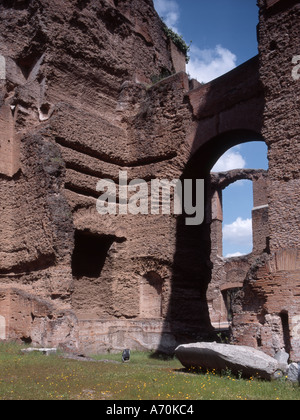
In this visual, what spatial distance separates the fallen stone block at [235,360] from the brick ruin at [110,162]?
2.29 m

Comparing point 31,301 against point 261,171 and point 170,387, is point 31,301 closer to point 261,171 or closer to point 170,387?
point 170,387

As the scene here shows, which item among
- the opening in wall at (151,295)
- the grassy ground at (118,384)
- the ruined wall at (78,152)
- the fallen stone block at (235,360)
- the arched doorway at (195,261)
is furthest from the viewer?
the opening in wall at (151,295)

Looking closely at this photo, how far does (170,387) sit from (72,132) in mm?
8252

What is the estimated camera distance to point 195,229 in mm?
13758

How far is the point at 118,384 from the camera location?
21.7 ft

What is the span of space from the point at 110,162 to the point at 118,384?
8257 mm

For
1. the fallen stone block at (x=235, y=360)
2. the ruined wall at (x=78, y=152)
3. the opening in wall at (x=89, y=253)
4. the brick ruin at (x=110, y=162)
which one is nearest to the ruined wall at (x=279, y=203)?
the brick ruin at (x=110, y=162)

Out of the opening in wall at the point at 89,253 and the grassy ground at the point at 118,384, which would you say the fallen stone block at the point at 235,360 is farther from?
the opening in wall at the point at 89,253

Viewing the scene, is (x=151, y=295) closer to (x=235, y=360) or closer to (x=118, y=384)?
(x=235, y=360)

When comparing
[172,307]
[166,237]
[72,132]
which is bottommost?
[172,307]

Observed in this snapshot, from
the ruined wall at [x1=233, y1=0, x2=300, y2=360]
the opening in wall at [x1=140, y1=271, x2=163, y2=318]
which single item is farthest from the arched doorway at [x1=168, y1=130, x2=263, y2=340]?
the ruined wall at [x1=233, y1=0, x2=300, y2=360]

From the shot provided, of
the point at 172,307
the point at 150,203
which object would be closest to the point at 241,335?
the point at 172,307

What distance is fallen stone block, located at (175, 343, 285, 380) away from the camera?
6988 mm

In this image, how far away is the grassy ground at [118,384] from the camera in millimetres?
5832
